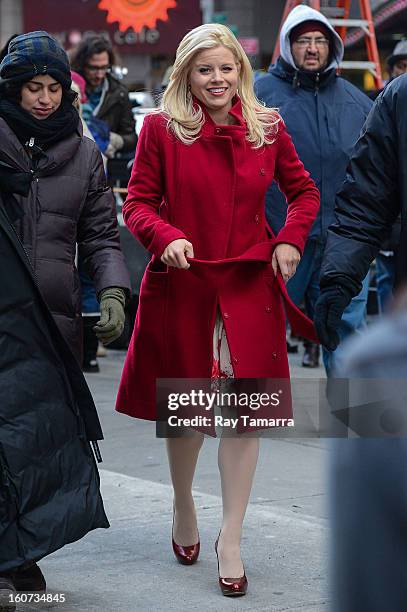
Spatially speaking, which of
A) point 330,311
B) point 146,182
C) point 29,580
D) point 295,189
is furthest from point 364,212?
point 29,580

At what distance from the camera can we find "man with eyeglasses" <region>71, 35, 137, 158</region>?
911cm

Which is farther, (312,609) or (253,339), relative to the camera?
(253,339)

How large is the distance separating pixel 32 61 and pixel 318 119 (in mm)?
2447

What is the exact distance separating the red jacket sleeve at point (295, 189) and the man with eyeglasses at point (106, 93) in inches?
183

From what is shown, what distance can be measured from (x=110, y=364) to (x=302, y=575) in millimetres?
5064

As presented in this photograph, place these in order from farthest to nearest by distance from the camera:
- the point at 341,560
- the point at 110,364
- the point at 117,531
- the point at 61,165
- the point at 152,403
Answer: the point at 110,364, the point at 117,531, the point at 152,403, the point at 61,165, the point at 341,560

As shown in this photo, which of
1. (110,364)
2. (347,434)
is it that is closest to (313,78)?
(110,364)

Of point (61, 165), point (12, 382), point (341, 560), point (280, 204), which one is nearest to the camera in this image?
point (341, 560)

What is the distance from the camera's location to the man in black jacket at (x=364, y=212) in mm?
3975

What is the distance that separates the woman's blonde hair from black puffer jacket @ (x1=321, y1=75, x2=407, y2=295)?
434 millimetres

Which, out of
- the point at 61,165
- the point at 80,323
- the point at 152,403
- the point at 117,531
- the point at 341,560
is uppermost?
the point at 341,560

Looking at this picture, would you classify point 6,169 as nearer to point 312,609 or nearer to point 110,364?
point 312,609

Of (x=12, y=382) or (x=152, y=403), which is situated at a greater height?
(x=12, y=382)

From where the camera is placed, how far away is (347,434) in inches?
60.5
